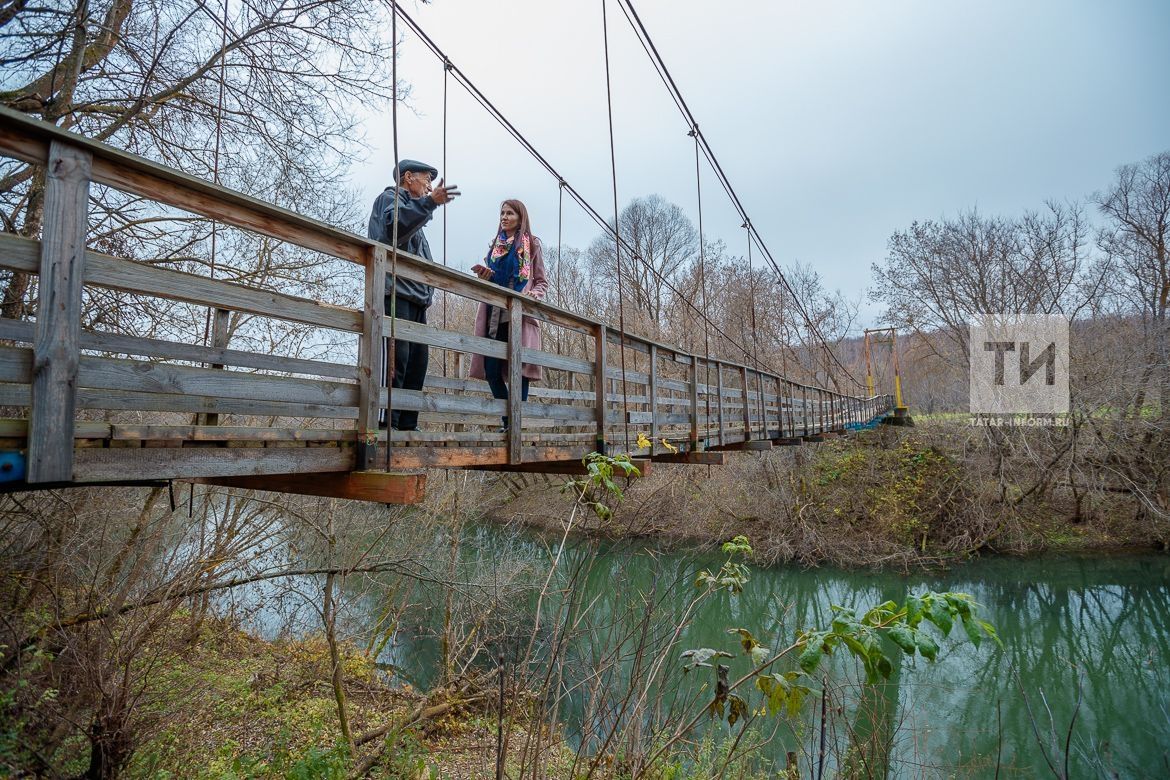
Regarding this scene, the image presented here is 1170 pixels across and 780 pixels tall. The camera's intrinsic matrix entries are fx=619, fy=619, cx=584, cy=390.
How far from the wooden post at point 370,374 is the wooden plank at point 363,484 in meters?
0.06

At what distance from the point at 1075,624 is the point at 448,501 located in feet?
26.9

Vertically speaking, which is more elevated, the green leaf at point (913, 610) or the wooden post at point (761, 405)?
the wooden post at point (761, 405)

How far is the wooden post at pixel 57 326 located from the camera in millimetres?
1174

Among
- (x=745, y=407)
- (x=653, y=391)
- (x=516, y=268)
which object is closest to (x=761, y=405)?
(x=745, y=407)

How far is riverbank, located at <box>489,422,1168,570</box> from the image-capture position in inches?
396

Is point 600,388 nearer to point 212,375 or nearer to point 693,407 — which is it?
point 693,407

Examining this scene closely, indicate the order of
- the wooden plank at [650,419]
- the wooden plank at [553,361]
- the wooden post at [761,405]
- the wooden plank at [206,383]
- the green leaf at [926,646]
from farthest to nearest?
1. the wooden post at [761,405]
2. the wooden plank at [650,419]
3. the wooden plank at [553,361]
4. the wooden plank at [206,383]
5. the green leaf at [926,646]

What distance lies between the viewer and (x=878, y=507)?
36.3 feet

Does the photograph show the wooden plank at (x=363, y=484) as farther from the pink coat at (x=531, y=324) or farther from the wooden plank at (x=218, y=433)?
the pink coat at (x=531, y=324)


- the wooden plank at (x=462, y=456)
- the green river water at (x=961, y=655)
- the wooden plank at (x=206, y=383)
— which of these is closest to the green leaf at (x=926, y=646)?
the green river water at (x=961, y=655)

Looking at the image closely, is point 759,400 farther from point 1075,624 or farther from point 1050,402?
point 1050,402

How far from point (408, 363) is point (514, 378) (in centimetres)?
43

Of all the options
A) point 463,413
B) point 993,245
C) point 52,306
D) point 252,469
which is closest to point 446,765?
point 463,413

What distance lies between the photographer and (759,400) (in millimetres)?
6824
